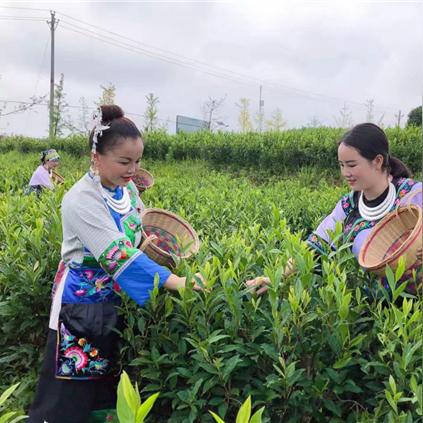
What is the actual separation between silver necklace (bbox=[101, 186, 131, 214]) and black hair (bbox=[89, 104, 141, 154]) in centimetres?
18

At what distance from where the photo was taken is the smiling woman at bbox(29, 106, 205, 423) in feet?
6.52

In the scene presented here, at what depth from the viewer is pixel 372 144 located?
7.94 ft

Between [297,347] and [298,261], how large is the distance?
12.6 inches

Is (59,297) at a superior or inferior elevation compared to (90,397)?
superior

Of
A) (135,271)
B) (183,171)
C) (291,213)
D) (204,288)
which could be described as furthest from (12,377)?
(183,171)

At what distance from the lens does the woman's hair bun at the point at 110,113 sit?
2154 millimetres

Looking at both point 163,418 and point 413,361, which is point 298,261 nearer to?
point 413,361

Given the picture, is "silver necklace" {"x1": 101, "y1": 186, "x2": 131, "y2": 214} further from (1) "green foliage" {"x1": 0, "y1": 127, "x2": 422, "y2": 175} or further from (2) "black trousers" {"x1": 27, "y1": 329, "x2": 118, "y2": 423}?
(1) "green foliage" {"x1": 0, "y1": 127, "x2": 422, "y2": 175}

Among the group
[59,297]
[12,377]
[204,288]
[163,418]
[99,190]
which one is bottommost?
[12,377]

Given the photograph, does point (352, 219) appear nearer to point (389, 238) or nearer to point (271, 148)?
point (389, 238)

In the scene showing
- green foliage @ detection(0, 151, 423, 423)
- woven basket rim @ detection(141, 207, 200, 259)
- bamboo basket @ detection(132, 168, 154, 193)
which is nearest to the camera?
green foliage @ detection(0, 151, 423, 423)

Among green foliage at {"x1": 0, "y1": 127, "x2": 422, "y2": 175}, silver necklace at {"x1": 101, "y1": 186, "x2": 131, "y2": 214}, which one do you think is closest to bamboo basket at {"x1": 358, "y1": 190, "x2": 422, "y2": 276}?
silver necklace at {"x1": 101, "y1": 186, "x2": 131, "y2": 214}

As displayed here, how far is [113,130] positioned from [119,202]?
0.30 meters

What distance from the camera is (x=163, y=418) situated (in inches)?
78.8
